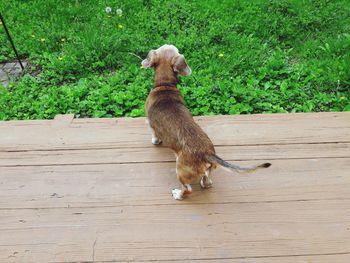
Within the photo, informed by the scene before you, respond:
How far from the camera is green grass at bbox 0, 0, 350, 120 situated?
3.83 meters

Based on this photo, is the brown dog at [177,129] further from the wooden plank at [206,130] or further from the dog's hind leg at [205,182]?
the wooden plank at [206,130]

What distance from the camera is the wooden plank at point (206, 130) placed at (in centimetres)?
280

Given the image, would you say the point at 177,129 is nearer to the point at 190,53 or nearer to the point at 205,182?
the point at 205,182

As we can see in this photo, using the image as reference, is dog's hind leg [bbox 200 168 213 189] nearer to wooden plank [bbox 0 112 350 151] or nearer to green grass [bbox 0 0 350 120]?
wooden plank [bbox 0 112 350 151]

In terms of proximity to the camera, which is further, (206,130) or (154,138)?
(206,130)

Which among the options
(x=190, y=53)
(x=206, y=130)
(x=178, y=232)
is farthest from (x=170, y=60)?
(x=190, y=53)

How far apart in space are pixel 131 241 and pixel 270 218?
0.91 meters

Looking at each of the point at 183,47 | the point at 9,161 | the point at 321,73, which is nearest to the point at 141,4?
the point at 183,47

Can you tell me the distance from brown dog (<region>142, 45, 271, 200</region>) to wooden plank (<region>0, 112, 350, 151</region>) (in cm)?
33

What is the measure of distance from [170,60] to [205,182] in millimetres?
1146

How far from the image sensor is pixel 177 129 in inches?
94.2

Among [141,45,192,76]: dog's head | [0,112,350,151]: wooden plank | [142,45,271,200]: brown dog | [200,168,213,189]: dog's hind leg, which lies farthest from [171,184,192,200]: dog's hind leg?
[141,45,192,76]: dog's head

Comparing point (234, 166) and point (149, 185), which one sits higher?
point (234, 166)

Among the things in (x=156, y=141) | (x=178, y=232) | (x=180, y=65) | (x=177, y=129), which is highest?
(x=180, y=65)
